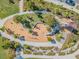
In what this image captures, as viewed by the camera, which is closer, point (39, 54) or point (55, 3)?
point (39, 54)

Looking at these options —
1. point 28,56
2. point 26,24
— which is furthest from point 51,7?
point 28,56

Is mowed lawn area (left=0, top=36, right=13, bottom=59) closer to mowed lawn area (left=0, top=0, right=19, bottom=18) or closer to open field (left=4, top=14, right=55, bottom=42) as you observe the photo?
open field (left=4, top=14, right=55, bottom=42)

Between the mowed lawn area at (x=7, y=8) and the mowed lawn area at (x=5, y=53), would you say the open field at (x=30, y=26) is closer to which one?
the mowed lawn area at (x=7, y=8)

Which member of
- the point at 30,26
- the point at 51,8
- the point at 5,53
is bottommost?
the point at 5,53

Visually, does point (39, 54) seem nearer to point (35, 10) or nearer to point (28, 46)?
point (28, 46)

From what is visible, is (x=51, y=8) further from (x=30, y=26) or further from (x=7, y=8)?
(x=7, y=8)

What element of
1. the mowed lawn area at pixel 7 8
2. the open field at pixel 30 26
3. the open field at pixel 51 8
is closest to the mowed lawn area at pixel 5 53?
the open field at pixel 30 26

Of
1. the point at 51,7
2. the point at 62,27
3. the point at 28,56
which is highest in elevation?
the point at 51,7

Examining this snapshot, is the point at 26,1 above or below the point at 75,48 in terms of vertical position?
above

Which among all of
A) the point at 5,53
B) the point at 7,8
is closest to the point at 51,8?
the point at 7,8
